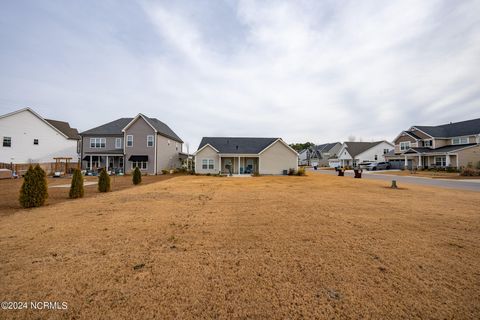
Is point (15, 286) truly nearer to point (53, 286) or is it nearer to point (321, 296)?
point (53, 286)

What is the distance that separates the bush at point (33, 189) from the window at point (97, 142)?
912 inches

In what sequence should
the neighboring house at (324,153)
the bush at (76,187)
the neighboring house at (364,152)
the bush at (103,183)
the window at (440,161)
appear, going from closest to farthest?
the bush at (76,187) → the bush at (103,183) → the window at (440,161) → the neighboring house at (364,152) → the neighboring house at (324,153)

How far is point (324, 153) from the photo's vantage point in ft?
227

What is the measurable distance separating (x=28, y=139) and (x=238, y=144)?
3040cm

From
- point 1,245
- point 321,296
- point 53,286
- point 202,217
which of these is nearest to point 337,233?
point 321,296

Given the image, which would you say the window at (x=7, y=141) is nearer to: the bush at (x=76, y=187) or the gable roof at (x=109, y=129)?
the gable roof at (x=109, y=129)

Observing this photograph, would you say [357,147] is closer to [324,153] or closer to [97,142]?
[324,153]

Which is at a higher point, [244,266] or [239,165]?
[239,165]

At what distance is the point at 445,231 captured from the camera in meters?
5.71

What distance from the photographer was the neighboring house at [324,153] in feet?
218

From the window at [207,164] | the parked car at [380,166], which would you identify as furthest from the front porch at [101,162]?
the parked car at [380,166]

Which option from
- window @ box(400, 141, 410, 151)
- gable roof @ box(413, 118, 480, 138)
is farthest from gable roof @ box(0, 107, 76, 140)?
gable roof @ box(413, 118, 480, 138)

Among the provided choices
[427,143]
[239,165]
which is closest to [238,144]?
[239,165]

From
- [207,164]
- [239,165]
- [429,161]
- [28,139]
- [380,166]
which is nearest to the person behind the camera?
[28,139]
